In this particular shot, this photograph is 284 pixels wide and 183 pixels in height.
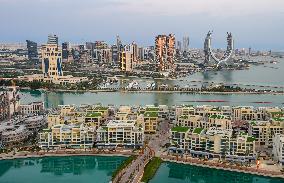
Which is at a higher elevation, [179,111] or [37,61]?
[37,61]

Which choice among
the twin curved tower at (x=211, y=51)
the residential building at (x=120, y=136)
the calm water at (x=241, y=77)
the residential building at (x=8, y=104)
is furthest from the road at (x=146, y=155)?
the twin curved tower at (x=211, y=51)

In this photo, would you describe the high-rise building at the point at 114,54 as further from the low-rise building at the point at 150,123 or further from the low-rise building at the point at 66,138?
the low-rise building at the point at 66,138

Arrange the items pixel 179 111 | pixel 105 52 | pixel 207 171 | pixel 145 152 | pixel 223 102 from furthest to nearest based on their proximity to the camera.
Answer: pixel 105 52 → pixel 223 102 → pixel 179 111 → pixel 145 152 → pixel 207 171

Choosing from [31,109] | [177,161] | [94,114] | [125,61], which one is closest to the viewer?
[177,161]

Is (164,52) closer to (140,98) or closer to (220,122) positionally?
(140,98)

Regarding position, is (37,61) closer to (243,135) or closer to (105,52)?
(105,52)

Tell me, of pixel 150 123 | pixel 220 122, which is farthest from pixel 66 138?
pixel 220 122

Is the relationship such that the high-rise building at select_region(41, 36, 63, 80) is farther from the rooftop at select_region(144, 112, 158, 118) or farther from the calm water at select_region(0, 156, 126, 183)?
the calm water at select_region(0, 156, 126, 183)

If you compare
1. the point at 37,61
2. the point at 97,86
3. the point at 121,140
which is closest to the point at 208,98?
the point at 97,86
